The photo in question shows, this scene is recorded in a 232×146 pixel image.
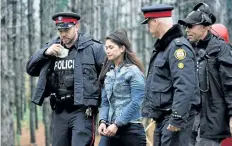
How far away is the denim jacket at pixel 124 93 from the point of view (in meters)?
6.14

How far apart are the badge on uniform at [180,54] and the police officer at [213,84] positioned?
34.1 inches

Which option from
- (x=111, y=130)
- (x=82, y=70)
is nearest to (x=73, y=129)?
(x=82, y=70)

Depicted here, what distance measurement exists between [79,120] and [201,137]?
1586mm

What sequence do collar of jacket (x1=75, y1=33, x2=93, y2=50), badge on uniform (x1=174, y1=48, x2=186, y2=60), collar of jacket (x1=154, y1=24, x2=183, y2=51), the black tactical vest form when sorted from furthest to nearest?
collar of jacket (x1=75, y1=33, x2=93, y2=50)
the black tactical vest
collar of jacket (x1=154, y1=24, x2=183, y2=51)
badge on uniform (x1=174, y1=48, x2=186, y2=60)

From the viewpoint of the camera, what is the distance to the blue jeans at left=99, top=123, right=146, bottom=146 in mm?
6250

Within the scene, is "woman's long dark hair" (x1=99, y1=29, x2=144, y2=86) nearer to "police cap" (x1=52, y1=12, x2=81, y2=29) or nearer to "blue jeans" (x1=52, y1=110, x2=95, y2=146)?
"blue jeans" (x1=52, y1=110, x2=95, y2=146)

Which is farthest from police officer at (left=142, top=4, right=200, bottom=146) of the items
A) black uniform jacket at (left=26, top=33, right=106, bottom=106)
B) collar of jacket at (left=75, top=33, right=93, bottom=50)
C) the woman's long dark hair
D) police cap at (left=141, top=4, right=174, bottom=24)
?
collar of jacket at (left=75, top=33, right=93, bottom=50)

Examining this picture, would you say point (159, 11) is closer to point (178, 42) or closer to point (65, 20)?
point (178, 42)

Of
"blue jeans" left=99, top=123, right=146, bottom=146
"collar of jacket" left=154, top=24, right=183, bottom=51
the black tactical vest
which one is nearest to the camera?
"collar of jacket" left=154, top=24, right=183, bottom=51

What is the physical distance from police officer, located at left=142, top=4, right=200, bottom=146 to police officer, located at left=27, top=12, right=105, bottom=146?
1.37m

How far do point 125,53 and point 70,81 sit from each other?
0.96 m

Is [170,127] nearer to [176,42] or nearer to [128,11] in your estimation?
[176,42]

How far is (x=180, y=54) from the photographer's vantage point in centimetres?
547

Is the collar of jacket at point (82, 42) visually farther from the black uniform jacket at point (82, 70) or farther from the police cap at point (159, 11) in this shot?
the police cap at point (159, 11)
